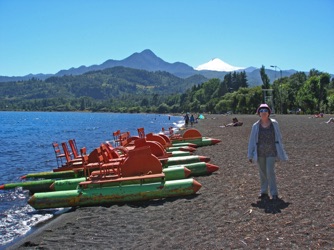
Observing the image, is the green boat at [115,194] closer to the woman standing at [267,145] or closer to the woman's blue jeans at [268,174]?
the woman's blue jeans at [268,174]

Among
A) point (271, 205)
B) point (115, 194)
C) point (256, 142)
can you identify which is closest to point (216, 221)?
point (271, 205)

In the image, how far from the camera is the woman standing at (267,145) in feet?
32.9

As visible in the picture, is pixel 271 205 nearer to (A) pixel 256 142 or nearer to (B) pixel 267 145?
(B) pixel 267 145

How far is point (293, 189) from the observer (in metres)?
11.2

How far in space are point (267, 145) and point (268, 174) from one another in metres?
0.77

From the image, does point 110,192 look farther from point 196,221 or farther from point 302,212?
point 302,212

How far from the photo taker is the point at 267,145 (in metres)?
10.2

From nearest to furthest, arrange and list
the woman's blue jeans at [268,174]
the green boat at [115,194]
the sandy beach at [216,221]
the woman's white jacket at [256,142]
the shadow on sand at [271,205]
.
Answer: the sandy beach at [216,221]
the shadow on sand at [271,205]
the woman's white jacket at [256,142]
the woman's blue jeans at [268,174]
the green boat at [115,194]

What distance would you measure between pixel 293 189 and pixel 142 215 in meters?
4.47

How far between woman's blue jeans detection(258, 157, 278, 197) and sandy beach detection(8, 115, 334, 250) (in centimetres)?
38

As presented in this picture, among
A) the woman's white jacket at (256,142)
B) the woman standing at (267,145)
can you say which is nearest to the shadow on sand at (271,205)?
the woman standing at (267,145)

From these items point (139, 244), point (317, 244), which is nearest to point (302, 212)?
point (317, 244)

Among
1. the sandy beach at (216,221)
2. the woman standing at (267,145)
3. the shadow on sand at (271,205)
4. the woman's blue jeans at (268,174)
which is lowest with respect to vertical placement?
the sandy beach at (216,221)

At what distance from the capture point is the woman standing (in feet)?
32.9
